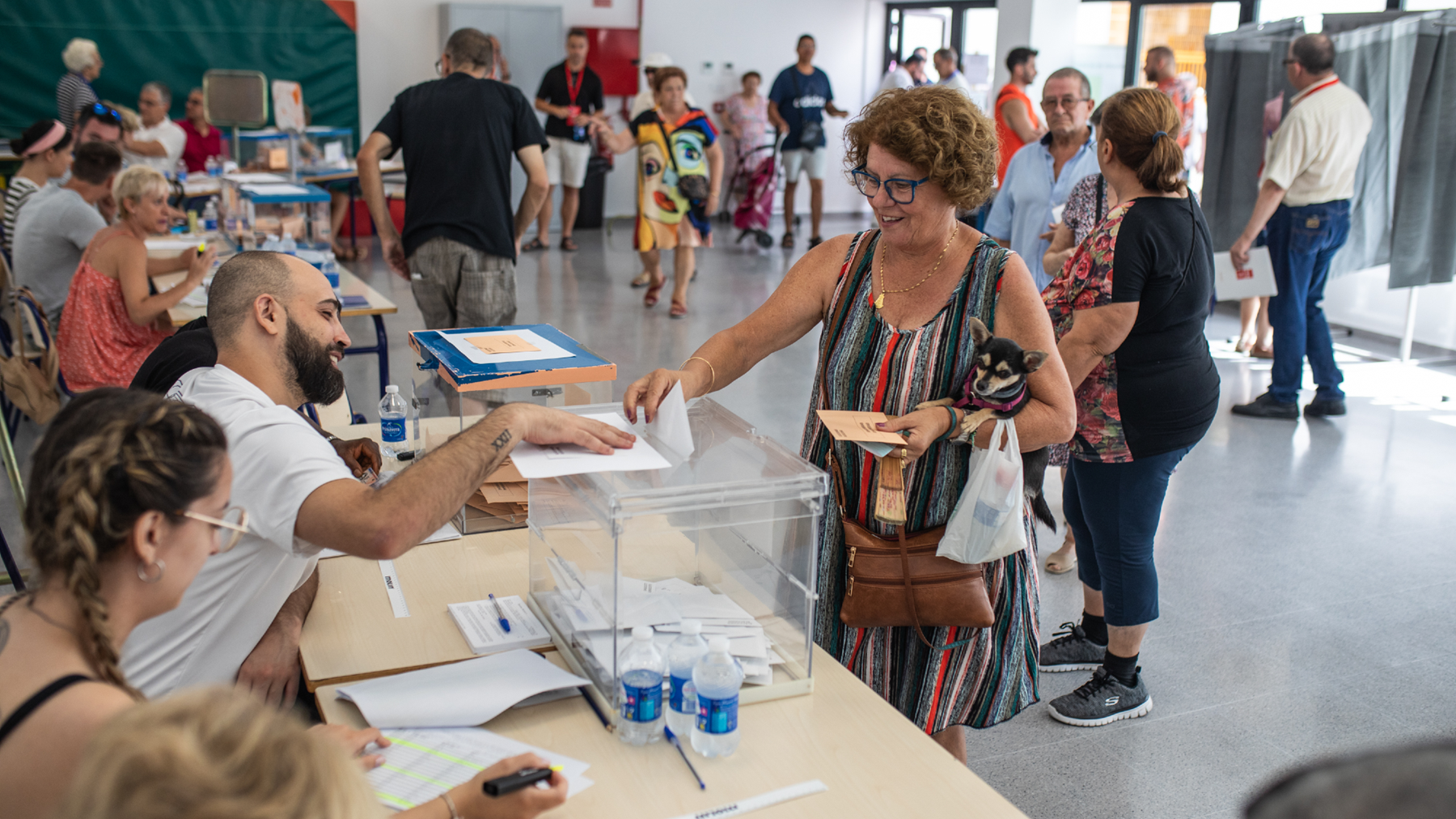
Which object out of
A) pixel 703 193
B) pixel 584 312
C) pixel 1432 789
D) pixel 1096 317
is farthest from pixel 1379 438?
pixel 1432 789

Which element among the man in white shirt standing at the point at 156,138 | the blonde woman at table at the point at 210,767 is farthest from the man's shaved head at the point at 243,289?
the man in white shirt standing at the point at 156,138

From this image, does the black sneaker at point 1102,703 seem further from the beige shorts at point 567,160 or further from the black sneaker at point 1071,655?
the beige shorts at point 567,160

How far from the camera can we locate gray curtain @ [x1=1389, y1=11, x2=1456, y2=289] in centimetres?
579

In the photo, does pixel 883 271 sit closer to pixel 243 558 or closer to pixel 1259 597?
pixel 243 558

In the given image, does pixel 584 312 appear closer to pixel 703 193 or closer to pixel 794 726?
pixel 703 193

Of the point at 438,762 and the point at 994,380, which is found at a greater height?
the point at 994,380

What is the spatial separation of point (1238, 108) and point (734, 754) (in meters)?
6.34

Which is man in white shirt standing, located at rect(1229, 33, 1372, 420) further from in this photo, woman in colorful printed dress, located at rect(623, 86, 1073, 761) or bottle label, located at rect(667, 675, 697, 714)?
bottle label, located at rect(667, 675, 697, 714)

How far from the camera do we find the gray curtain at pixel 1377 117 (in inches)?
233

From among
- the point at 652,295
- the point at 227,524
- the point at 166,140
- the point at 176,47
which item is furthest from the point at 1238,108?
the point at 176,47


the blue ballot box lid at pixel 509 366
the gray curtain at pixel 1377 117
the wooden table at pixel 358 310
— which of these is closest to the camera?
the blue ballot box lid at pixel 509 366

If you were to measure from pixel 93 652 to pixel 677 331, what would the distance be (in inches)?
232

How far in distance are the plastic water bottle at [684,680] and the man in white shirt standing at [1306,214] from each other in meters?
4.81

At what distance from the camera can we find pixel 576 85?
10273 mm
